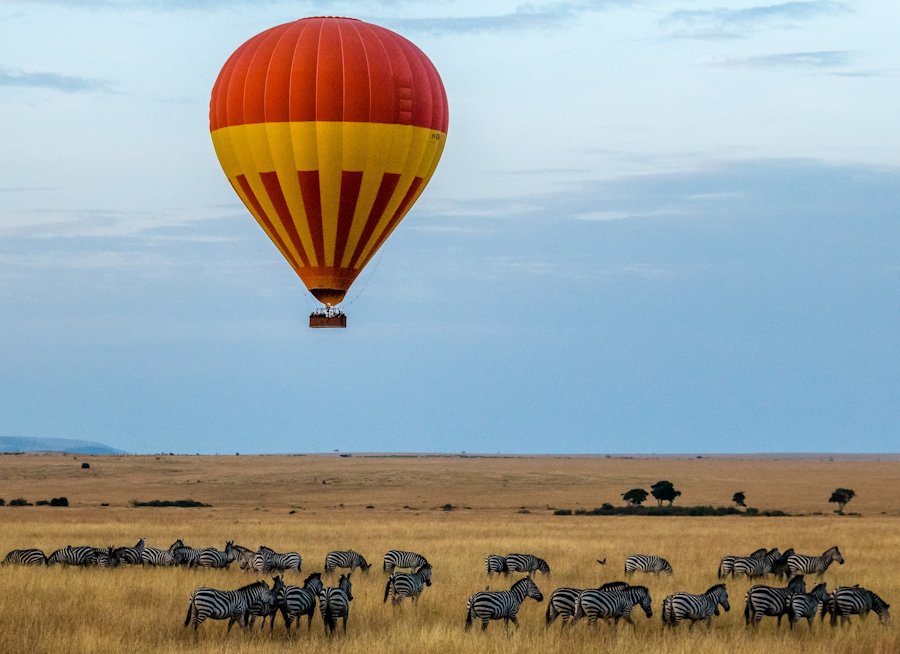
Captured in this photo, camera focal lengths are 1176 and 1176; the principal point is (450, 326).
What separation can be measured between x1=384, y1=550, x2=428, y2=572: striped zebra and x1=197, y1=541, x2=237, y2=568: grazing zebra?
354 centimetres

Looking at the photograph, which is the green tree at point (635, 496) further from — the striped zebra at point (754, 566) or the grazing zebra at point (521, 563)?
the grazing zebra at point (521, 563)

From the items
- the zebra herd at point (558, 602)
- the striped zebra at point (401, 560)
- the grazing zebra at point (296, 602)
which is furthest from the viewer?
the striped zebra at point (401, 560)

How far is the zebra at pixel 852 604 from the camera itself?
771 inches

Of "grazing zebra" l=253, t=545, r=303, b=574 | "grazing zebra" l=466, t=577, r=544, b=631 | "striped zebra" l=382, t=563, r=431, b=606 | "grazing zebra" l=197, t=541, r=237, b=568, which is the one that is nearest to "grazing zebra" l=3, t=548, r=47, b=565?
"grazing zebra" l=197, t=541, r=237, b=568

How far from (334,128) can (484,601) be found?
16315 millimetres

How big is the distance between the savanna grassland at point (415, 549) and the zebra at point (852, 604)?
280 mm

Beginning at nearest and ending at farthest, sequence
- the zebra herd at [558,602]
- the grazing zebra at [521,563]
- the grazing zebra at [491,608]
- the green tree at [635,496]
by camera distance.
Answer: the zebra herd at [558,602]
the grazing zebra at [491,608]
the grazing zebra at [521,563]
the green tree at [635,496]

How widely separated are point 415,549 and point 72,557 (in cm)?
997

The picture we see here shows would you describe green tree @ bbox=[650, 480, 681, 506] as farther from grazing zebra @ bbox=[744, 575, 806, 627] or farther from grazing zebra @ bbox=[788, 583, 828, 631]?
grazing zebra @ bbox=[744, 575, 806, 627]

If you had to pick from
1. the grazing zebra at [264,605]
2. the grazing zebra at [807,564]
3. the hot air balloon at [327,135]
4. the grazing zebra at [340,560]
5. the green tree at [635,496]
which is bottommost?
the grazing zebra at [264,605]

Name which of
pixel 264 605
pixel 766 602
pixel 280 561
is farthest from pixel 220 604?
pixel 766 602

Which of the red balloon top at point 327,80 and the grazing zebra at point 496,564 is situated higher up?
the red balloon top at point 327,80

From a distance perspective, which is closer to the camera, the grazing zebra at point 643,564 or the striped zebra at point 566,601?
the striped zebra at point 566,601

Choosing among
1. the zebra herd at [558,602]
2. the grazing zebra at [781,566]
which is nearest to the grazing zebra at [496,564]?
the zebra herd at [558,602]
